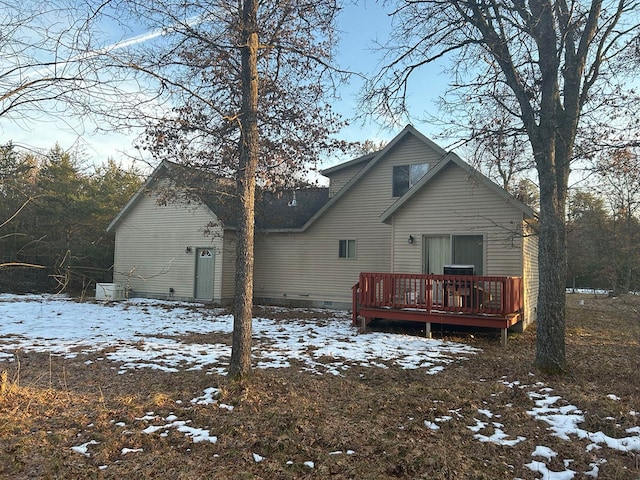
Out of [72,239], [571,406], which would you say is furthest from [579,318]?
[72,239]

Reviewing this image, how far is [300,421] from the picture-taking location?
4285mm

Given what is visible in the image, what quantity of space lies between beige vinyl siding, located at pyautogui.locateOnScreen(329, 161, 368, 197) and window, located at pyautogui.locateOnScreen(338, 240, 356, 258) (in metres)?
2.46

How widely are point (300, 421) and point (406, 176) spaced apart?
1125cm

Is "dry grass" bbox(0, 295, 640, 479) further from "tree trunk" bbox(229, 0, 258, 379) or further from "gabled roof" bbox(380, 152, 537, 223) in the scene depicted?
"gabled roof" bbox(380, 152, 537, 223)

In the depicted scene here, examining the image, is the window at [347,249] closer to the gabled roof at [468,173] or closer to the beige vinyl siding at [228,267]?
the gabled roof at [468,173]

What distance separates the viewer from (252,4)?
5863mm

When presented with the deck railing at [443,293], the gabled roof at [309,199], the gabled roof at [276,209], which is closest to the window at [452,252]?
the deck railing at [443,293]

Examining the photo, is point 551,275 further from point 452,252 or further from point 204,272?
point 204,272

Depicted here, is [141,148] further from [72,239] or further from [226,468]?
[72,239]

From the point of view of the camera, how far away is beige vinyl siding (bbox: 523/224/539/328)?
37.2 ft

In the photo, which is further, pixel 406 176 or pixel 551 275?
pixel 406 176

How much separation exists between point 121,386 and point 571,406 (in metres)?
5.59

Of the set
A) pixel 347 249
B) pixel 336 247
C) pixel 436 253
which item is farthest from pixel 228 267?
pixel 436 253

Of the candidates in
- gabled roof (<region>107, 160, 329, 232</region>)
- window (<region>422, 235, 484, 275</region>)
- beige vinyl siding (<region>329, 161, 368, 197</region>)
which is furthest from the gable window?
window (<region>422, 235, 484, 275</region>)
